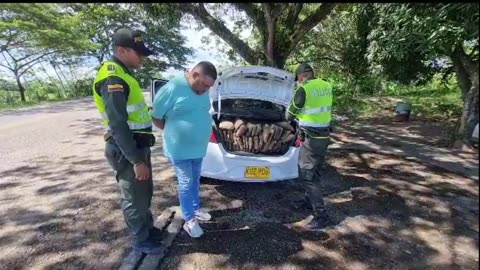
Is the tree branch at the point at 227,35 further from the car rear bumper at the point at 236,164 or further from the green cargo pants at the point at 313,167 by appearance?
the green cargo pants at the point at 313,167

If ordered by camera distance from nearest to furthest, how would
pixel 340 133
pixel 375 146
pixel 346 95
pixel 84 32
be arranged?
pixel 375 146 < pixel 340 133 < pixel 346 95 < pixel 84 32

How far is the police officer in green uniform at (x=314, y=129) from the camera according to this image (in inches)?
142

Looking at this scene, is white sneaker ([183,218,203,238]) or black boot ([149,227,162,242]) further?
white sneaker ([183,218,203,238])

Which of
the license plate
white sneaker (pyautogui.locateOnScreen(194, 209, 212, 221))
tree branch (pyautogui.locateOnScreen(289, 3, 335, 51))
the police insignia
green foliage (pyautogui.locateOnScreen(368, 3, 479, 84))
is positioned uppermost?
tree branch (pyautogui.locateOnScreen(289, 3, 335, 51))

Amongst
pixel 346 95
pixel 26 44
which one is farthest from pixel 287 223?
pixel 26 44

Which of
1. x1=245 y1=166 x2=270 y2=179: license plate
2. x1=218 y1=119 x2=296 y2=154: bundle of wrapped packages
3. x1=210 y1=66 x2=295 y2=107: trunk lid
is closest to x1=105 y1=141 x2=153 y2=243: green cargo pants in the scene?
x1=245 y1=166 x2=270 y2=179: license plate

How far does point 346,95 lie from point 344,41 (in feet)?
8.47

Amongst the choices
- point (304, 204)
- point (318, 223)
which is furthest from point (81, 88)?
point (318, 223)

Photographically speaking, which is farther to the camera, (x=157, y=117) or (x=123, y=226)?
(x=123, y=226)

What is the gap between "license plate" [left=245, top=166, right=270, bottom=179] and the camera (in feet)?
A: 13.1

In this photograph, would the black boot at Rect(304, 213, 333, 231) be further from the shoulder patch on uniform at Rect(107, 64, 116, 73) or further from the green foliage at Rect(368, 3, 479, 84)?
the shoulder patch on uniform at Rect(107, 64, 116, 73)

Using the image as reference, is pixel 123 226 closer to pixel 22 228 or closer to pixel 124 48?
pixel 22 228

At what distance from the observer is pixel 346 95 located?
1480 centimetres

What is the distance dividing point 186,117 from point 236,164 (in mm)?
1144
